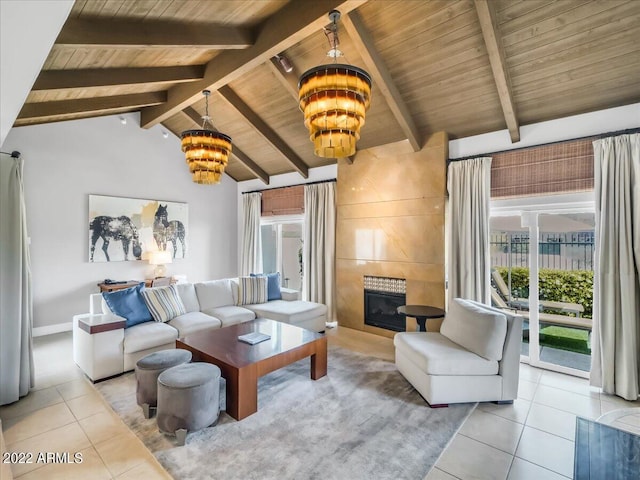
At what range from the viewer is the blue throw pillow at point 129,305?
3.79 meters

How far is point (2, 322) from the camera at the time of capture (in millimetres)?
2818

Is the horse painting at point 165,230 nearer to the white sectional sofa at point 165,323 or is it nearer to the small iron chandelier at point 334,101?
the white sectional sofa at point 165,323

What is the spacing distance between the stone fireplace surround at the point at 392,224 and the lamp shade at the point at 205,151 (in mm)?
2440

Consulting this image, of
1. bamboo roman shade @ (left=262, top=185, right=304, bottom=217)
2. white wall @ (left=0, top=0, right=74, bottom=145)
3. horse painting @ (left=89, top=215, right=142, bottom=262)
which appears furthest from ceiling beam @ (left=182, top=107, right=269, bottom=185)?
white wall @ (left=0, top=0, right=74, bottom=145)

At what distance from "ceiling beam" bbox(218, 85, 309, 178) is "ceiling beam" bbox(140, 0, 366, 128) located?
0.58m

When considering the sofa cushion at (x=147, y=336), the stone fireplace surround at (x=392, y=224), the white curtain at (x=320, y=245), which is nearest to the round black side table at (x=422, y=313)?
the stone fireplace surround at (x=392, y=224)

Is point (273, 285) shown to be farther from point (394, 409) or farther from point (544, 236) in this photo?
point (544, 236)

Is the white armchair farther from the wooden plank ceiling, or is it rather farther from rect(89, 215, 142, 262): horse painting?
rect(89, 215, 142, 262): horse painting

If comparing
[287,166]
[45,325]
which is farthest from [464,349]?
[45,325]

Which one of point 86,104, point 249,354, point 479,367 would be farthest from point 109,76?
point 479,367

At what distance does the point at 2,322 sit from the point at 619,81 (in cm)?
637

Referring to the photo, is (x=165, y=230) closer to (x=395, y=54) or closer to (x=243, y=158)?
(x=243, y=158)

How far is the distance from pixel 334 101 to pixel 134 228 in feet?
17.4

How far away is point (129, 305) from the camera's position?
3.88 metres
